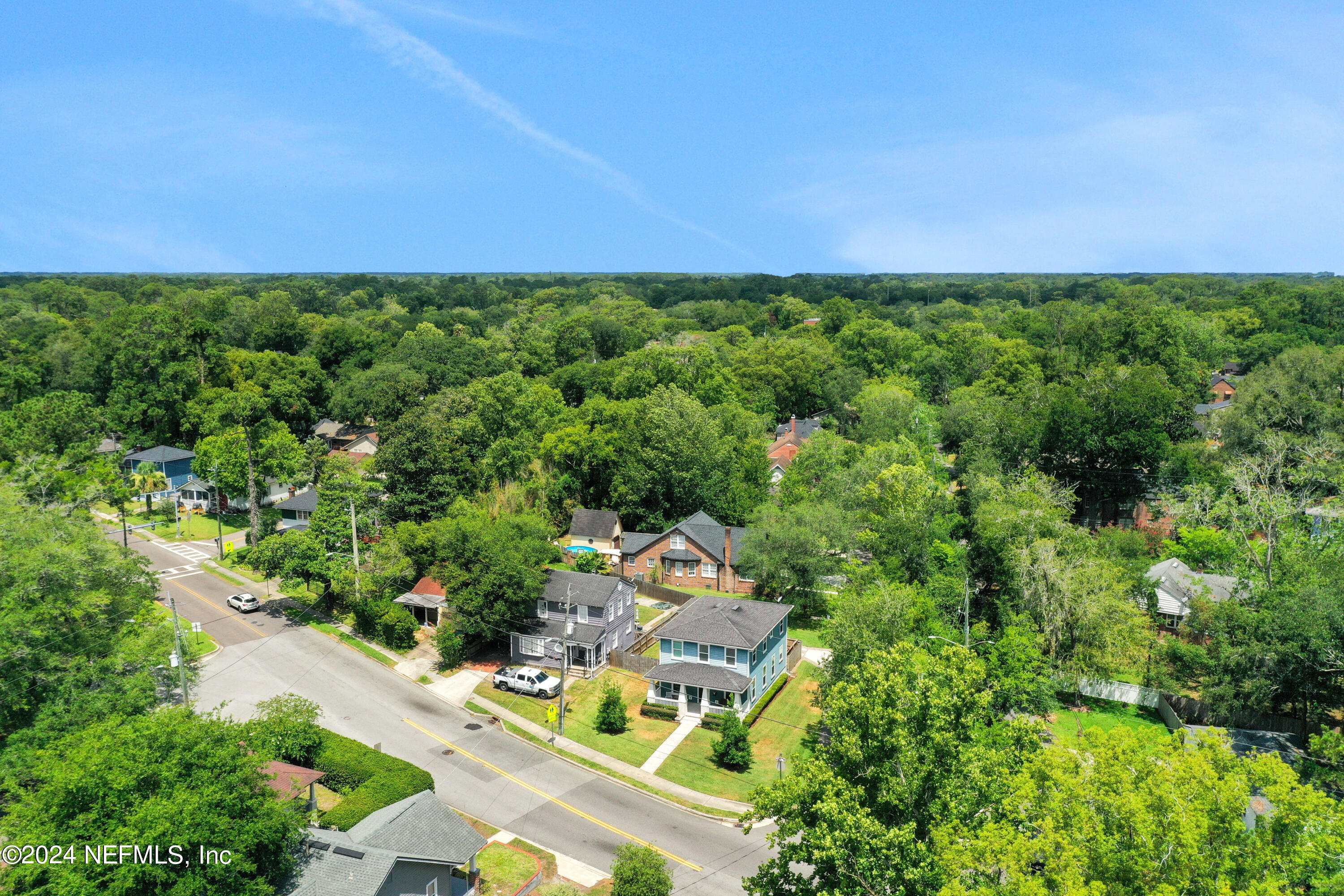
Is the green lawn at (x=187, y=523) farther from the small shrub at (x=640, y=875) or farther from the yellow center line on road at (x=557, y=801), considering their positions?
the small shrub at (x=640, y=875)

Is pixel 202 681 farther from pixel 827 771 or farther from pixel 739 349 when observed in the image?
pixel 739 349

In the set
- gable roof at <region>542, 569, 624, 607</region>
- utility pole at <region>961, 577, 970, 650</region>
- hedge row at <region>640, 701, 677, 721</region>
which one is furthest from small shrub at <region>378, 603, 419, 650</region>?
utility pole at <region>961, 577, 970, 650</region>

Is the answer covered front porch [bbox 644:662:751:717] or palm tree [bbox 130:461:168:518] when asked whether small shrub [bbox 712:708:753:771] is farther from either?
palm tree [bbox 130:461:168:518]

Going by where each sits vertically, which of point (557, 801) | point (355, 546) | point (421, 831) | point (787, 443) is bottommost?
point (557, 801)

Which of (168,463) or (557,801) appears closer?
(557,801)

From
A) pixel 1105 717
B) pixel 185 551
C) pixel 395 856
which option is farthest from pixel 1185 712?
pixel 185 551

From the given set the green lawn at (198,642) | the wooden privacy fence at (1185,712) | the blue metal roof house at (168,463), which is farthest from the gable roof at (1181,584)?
the blue metal roof house at (168,463)

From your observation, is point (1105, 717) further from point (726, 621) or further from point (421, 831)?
point (421, 831)
